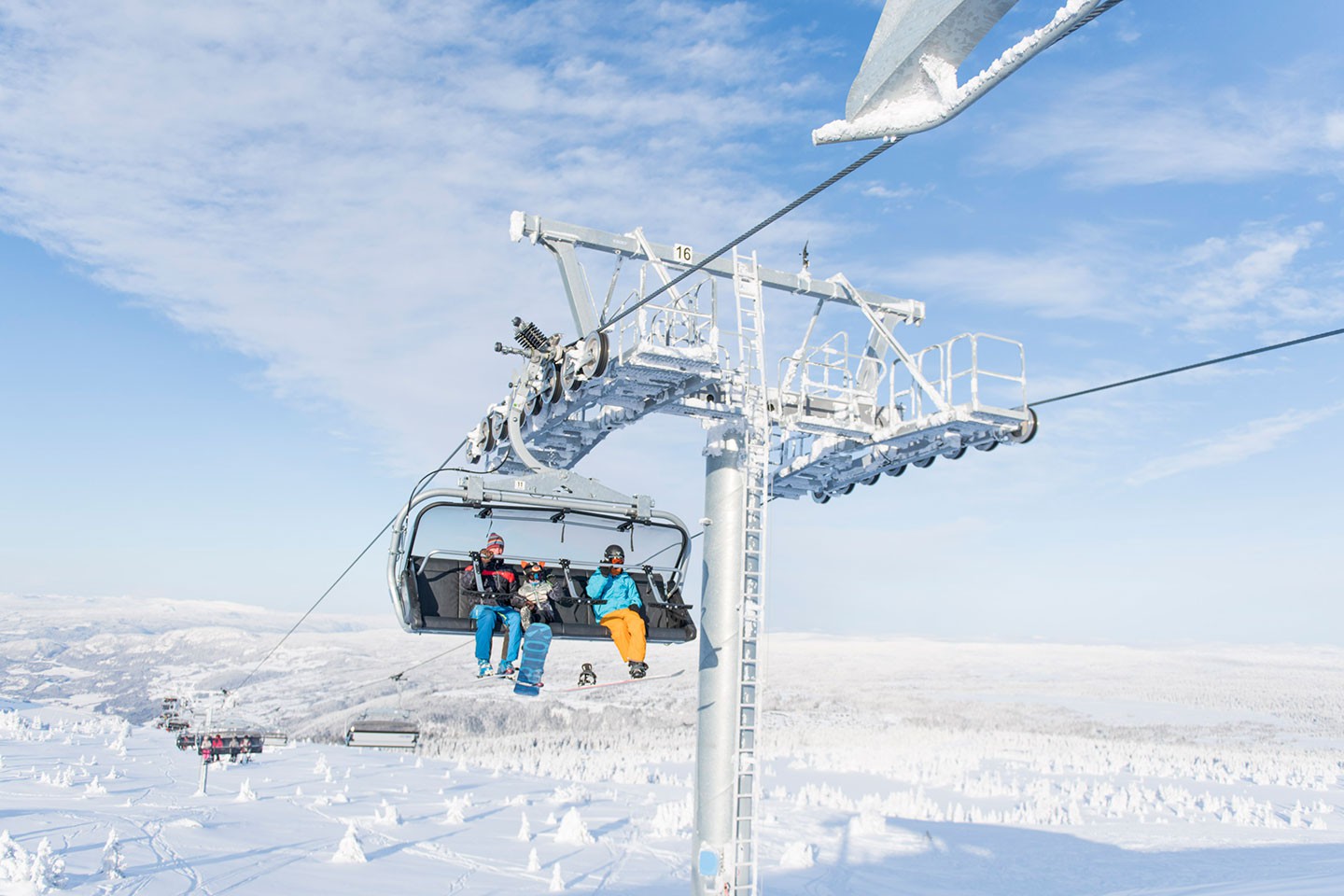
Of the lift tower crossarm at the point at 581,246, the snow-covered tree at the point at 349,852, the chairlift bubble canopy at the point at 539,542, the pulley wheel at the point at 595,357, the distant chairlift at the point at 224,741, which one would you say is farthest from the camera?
the distant chairlift at the point at 224,741

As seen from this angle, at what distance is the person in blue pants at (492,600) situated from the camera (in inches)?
435

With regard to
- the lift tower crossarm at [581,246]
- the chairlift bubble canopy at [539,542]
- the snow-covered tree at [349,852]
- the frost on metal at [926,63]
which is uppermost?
the lift tower crossarm at [581,246]

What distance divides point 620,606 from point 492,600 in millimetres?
1612

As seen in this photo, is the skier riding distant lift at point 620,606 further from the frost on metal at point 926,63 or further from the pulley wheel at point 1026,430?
the frost on metal at point 926,63

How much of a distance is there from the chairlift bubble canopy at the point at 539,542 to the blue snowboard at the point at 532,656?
227 mm

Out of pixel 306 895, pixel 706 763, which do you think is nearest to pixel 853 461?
pixel 706 763

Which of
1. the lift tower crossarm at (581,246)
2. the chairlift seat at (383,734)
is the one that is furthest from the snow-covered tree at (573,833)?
the lift tower crossarm at (581,246)

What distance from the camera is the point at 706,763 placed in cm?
1334

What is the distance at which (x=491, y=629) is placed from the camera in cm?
1113

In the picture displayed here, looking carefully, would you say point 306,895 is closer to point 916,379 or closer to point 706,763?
point 706,763

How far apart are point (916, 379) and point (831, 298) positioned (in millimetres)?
3599

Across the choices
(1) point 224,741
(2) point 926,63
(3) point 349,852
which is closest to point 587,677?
(2) point 926,63

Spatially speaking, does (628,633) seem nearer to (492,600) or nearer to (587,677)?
(587,677)

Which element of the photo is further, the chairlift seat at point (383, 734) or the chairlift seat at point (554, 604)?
the chairlift seat at point (383, 734)
